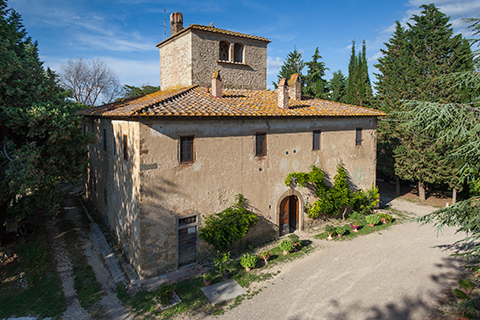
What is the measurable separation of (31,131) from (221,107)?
23.0ft

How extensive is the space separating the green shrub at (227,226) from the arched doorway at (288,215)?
2.30 m

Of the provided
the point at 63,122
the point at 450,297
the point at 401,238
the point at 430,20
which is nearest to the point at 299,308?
the point at 450,297

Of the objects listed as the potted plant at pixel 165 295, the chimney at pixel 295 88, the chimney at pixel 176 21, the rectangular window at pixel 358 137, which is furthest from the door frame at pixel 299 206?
the chimney at pixel 176 21

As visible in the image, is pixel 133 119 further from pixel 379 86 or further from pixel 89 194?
pixel 379 86

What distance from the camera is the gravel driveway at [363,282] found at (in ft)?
27.6

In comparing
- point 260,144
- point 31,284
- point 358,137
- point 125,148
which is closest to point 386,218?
point 358,137

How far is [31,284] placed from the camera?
10336 millimetres

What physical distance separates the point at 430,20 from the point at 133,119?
77.1 feet

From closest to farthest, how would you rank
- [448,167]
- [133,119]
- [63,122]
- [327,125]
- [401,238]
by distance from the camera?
1. [133,119]
2. [63,122]
3. [401,238]
4. [327,125]
5. [448,167]


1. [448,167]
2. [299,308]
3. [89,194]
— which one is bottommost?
[299,308]

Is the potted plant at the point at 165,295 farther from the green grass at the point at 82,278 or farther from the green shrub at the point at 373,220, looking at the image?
the green shrub at the point at 373,220

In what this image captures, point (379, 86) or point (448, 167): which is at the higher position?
point (379, 86)

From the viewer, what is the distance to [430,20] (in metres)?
21.4

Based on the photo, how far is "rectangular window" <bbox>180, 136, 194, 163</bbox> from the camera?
10.4 meters
